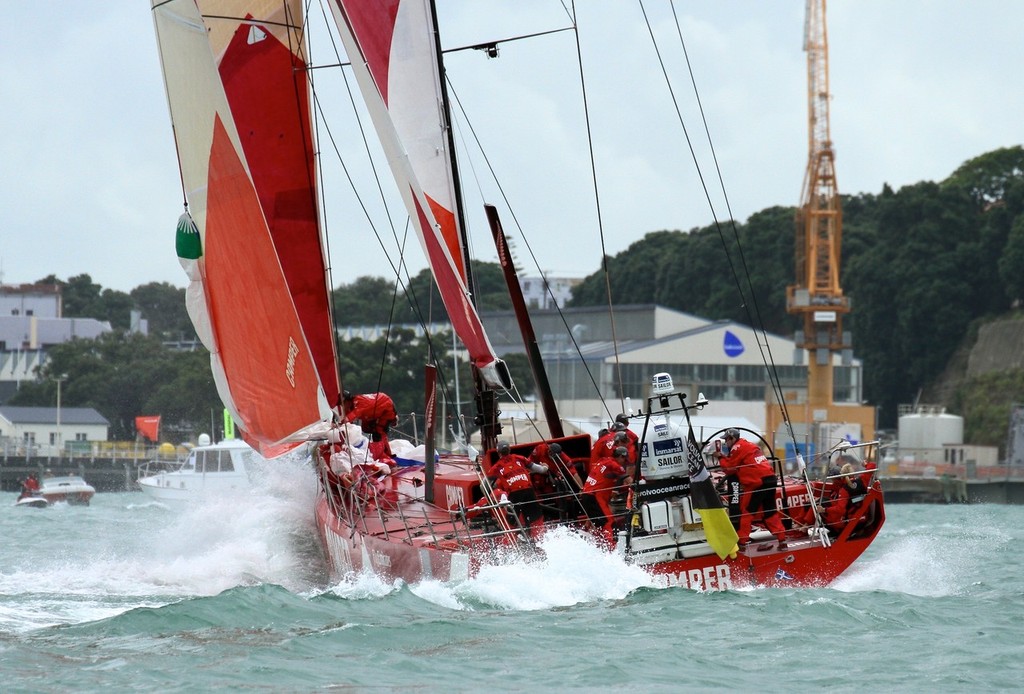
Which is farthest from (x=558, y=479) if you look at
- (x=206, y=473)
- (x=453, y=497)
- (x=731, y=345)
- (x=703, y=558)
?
(x=731, y=345)

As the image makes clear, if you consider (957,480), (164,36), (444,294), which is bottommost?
(957,480)

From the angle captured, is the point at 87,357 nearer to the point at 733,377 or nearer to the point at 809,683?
the point at 733,377

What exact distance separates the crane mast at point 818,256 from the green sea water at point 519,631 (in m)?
42.3

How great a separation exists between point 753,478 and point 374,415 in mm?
6143

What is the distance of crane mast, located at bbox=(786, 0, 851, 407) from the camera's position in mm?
56812

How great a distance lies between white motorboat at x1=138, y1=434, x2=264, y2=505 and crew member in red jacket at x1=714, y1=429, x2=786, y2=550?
80.2 ft

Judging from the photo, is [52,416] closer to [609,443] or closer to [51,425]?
[51,425]

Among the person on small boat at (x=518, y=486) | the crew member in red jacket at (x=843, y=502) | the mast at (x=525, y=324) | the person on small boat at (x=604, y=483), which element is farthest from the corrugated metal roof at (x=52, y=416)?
the crew member in red jacket at (x=843, y=502)

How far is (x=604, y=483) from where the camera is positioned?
12.4 metres

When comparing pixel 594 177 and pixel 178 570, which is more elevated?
pixel 594 177

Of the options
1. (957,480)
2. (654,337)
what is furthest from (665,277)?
(957,480)

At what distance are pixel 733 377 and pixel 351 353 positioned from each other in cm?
1837

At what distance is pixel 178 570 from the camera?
15.2 m

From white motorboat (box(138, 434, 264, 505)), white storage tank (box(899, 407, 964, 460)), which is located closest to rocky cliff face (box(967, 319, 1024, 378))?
white storage tank (box(899, 407, 964, 460))
